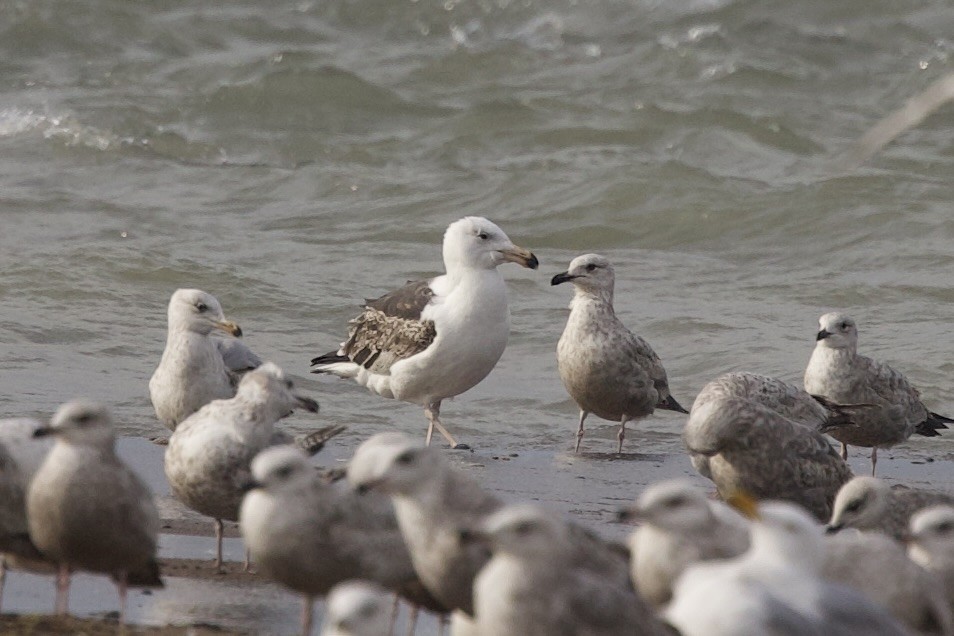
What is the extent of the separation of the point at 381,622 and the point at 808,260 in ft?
37.4

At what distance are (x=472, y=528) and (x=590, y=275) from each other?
5498 mm

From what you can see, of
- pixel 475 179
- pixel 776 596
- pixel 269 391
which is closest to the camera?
pixel 776 596

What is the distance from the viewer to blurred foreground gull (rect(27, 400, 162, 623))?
602 centimetres

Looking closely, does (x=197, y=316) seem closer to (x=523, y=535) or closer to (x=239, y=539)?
(x=239, y=539)

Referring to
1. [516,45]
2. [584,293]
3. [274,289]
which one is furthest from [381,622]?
[516,45]

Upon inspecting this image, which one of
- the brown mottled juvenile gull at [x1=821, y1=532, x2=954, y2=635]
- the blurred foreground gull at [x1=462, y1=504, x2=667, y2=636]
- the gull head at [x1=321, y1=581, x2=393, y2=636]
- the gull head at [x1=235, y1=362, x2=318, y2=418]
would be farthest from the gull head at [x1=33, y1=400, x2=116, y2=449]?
the brown mottled juvenile gull at [x1=821, y1=532, x2=954, y2=635]

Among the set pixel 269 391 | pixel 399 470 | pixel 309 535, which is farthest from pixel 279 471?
pixel 269 391

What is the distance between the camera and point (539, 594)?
4.90 m

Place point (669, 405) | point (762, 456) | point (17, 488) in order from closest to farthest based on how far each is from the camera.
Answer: point (17, 488)
point (762, 456)
point (669, 405)

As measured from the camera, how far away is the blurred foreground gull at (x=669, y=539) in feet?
18.0

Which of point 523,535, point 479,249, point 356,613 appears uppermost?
point 479,249

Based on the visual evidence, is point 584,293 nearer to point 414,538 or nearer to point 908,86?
point 414,538

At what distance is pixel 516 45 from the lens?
23.4m

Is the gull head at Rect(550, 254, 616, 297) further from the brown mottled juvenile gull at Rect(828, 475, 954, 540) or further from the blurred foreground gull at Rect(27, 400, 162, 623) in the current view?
the blurred foreground gull at Rect(27, 400, 162, 623)
